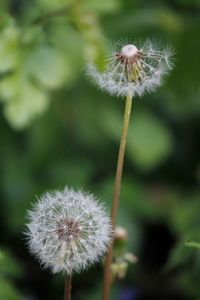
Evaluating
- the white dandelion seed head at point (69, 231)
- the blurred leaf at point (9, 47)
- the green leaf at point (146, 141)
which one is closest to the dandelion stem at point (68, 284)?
the white dandelion seed head at point (69, 231)

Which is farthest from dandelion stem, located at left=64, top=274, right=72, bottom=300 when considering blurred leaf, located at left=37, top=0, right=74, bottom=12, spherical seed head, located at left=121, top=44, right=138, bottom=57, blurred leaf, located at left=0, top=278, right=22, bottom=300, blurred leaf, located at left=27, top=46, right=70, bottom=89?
blurred leaf, located at left=37, top=0, right=74, bottom=12

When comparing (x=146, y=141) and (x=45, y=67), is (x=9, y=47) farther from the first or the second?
(x=146, y=141)

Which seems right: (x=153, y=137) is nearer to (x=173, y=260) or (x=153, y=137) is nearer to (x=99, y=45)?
(x=173, y=260)

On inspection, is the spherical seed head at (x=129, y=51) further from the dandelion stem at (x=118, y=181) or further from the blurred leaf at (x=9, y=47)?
the blurred leaf at (x=9, y=47)

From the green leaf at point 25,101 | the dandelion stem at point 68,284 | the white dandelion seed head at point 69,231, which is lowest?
the dandelion stem at point 68,284

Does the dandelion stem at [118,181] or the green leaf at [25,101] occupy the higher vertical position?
the green leaf at [25,101]

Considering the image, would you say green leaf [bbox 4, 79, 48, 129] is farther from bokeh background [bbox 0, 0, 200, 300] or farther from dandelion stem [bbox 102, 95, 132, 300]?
dandelion stem [bbox 102, 95, 132, 300]

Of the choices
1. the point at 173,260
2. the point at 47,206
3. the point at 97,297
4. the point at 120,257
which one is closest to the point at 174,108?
the point at 97,297
